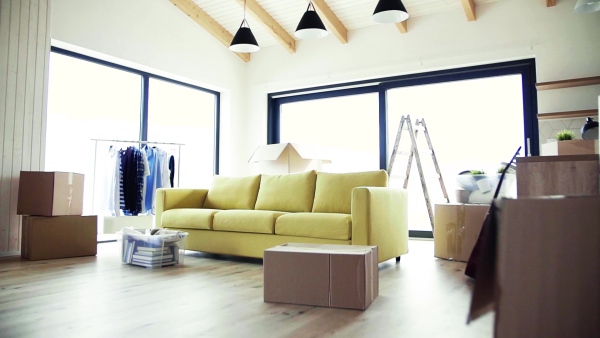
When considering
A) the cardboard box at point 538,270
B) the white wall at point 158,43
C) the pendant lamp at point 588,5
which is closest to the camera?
the cardboard box at point 538,270

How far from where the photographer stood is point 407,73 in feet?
18.5

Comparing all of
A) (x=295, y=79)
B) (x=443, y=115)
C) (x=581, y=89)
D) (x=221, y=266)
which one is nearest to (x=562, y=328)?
(x=221, y=266)

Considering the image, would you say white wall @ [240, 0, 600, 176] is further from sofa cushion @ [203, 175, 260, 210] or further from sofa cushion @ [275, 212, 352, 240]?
sofa cushion @ [275, 212, 352, 240]

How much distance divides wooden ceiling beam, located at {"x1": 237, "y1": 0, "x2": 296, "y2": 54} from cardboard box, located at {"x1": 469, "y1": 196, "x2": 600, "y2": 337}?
548 centimetres

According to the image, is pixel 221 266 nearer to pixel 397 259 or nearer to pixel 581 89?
pixel 397 259

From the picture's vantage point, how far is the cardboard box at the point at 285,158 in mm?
4863

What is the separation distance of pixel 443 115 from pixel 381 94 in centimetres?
85

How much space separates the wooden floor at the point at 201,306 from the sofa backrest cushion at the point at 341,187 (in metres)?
0.66

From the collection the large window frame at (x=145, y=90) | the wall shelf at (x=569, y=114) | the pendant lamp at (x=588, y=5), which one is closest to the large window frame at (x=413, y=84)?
the wall shelf at (x=569, y=114)

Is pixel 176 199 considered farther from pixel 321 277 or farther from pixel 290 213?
pixel 321 277

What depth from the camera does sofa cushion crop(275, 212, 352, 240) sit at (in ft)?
10.7

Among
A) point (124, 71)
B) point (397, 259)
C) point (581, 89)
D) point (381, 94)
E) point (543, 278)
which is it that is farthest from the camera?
point (381, 94)

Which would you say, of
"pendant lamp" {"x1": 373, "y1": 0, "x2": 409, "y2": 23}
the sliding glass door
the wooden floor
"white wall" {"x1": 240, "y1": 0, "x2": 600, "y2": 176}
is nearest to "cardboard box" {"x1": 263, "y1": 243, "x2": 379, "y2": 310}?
the wooden floor

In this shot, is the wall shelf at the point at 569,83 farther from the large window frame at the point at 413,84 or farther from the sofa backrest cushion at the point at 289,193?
the sofa backrest cushion at the point at 289,193
